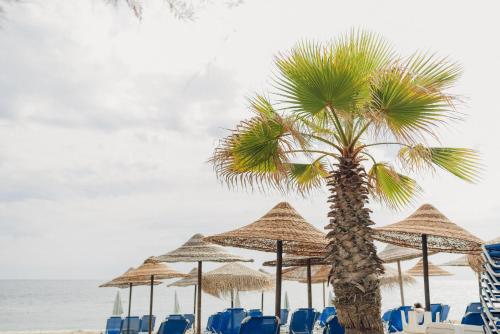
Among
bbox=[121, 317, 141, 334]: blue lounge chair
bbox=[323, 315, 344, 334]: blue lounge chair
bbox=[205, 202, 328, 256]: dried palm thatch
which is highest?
bbox=[205, 202, 328, 256]: dried palm thatch

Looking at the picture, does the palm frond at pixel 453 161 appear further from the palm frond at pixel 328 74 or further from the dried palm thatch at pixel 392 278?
the dried palm thatch at pixel 392 278

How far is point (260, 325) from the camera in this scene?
574 centimetres

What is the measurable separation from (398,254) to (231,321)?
5.43 meters

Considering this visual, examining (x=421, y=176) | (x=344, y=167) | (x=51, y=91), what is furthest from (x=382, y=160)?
(x=51, y=91)

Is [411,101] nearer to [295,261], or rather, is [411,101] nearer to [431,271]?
[295,261]

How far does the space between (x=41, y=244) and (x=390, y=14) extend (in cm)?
4169

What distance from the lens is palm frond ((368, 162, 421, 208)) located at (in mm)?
6969

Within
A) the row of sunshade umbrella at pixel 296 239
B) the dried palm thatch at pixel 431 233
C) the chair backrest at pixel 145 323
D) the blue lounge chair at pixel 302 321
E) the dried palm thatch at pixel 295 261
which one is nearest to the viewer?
the row of sunshade umbrella at pixel 296 239

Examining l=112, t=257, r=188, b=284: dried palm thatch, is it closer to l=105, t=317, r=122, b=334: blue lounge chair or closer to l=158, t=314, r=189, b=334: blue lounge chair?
l=105, t=317, r=122, b=334: blue lounge chair

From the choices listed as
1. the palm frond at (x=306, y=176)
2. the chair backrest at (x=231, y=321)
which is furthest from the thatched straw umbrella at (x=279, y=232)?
the chair backrest at (x=231, y=321)

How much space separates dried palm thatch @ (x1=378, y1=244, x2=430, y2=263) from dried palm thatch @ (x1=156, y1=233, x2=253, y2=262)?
4.88 meters

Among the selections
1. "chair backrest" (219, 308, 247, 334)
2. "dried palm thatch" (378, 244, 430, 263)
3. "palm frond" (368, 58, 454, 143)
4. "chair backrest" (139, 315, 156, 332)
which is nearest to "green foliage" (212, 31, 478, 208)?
"palm frond" (368, 58, 454, 143)

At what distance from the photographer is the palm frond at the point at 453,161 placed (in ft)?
19.9

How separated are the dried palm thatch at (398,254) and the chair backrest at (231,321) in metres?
4.75
